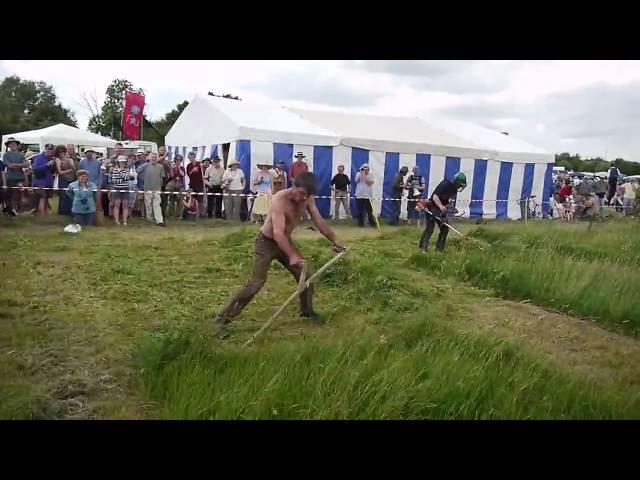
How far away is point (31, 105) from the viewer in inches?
1923

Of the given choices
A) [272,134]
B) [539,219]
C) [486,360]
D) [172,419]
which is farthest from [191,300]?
[539,219]

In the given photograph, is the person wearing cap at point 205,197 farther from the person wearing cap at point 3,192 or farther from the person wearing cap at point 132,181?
A: the person wearing cap at point 3,192

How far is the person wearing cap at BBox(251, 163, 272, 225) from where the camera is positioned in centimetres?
1294

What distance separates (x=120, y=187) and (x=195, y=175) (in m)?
2.09

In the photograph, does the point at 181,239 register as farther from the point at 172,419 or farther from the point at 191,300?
the point at 172,419

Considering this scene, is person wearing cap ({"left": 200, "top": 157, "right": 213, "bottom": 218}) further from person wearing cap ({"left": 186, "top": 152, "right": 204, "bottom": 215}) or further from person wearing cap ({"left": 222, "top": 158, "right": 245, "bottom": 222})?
person wearing cap ({"left": 222, "top": 158, "right": 245, "bottom": 222})

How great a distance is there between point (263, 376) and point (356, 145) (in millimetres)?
11921

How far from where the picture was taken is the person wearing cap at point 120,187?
1201 cm

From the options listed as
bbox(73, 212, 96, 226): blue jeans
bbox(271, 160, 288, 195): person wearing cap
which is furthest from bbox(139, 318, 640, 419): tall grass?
bbox(271, 160, 288, 195): person wearing cap

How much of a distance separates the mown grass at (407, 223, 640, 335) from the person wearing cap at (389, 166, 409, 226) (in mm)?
4361

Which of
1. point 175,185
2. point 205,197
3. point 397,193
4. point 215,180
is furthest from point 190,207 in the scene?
point 397,193

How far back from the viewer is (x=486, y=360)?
14.2 feet

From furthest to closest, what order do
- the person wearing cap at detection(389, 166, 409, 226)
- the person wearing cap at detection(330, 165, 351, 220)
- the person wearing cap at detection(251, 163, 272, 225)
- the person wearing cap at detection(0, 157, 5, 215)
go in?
the person wearing cap at detection(389, 166, 409, 226) → the person wearing cap at detection(330, 165, 351, 220) → the person wearing cap at detection(251, 163, 272, 225) → the person wearing cap at detection(0, 157, 5, 215)

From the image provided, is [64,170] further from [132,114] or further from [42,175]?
[132,114]
